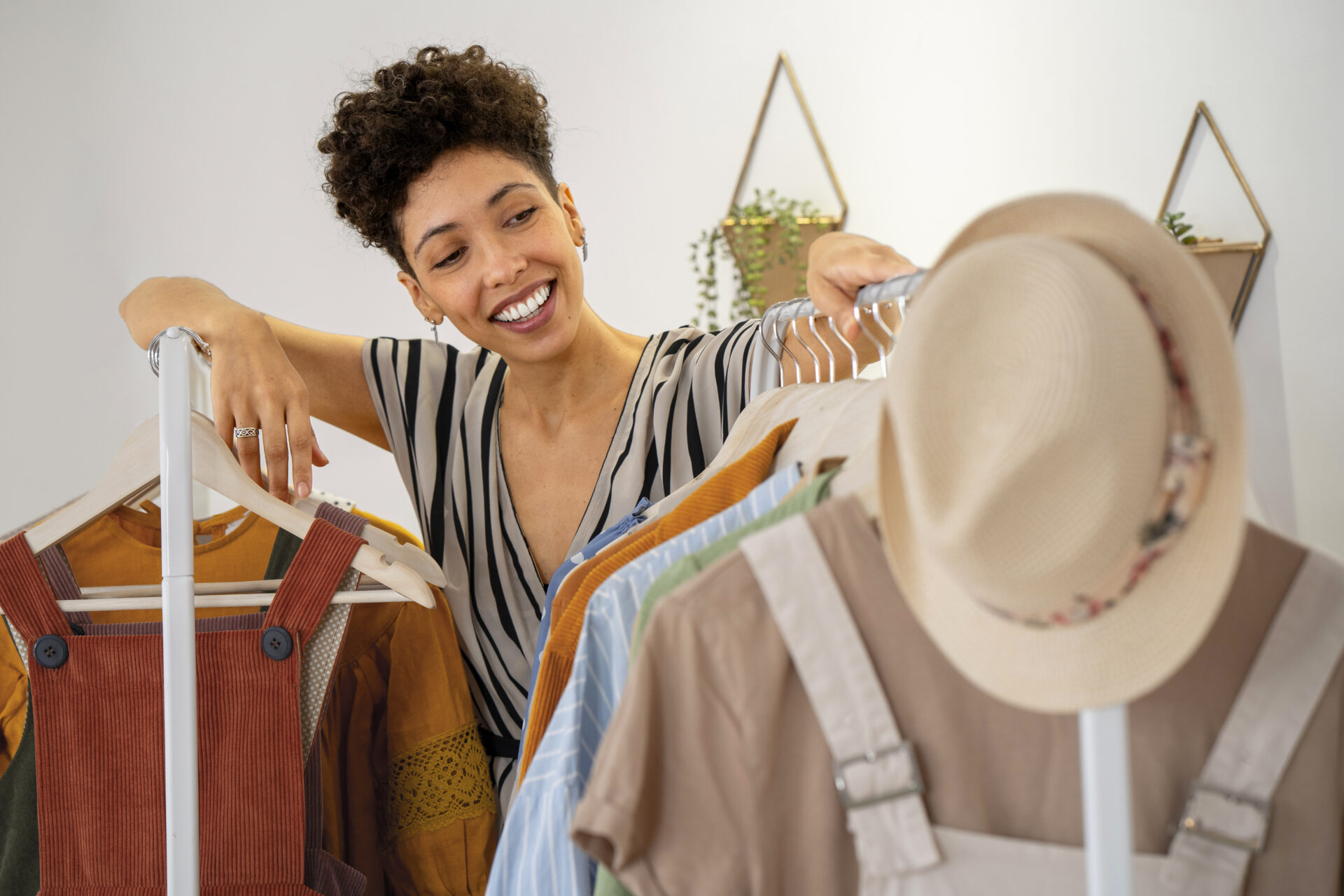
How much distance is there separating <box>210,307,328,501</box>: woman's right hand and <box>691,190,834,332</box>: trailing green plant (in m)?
1.82

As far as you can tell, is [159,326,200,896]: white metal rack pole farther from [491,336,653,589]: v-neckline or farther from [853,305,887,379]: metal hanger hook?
[853,305,887,379]: metal hanger hook

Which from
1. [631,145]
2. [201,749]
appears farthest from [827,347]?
[631,145]

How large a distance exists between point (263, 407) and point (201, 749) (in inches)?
14.0

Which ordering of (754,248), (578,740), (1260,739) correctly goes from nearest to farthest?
(1260,739), (578,740), (754,248)

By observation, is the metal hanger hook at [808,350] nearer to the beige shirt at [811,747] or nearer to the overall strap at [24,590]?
the beige shirt at [811,747]

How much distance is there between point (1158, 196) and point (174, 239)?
2.82m

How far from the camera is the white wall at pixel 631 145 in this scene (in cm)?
248

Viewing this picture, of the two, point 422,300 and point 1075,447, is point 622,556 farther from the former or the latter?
point 422,300

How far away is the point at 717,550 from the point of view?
0.68 metres

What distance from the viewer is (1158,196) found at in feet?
8.45

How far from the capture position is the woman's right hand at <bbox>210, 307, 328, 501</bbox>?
98 centimetres

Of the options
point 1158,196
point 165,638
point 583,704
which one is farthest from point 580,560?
point 1158,196

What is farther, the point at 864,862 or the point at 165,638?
the point at 165,638

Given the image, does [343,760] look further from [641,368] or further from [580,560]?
[641,368]
